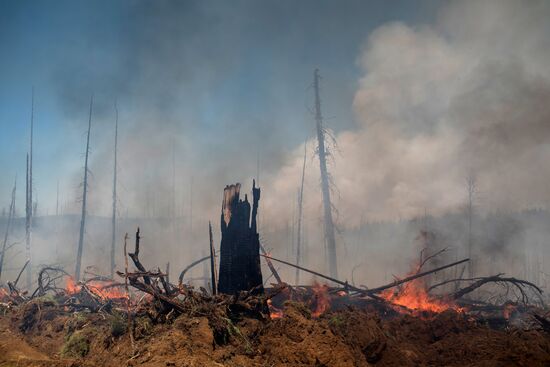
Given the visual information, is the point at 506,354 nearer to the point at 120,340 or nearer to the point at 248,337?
the point at 248,337

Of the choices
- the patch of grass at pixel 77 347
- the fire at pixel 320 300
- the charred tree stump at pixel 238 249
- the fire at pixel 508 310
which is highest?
the charred tree stump at pixel 238 249

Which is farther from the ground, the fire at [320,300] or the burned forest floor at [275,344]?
the burned forest floor at [275,344]

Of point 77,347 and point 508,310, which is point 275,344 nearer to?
point 77,347

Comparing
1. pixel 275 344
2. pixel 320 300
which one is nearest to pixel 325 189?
pixel 320 300

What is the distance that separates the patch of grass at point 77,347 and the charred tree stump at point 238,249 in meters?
3.04

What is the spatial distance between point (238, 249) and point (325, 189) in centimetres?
1966

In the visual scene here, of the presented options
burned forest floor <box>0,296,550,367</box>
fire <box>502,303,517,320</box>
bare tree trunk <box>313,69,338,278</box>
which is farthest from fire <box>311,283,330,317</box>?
bare tree trunk <box>313,69,338,278</box>

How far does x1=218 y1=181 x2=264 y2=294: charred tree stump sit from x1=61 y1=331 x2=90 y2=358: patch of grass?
9.97 ft

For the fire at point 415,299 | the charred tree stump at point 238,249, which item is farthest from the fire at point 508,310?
the charred tree stump at point 238,249

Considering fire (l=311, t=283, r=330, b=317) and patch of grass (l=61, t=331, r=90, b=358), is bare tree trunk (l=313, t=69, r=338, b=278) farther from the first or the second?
patch of grass (l=61, t=331, r=90, b=358)

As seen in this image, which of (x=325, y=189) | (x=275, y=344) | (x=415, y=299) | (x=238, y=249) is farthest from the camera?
(x=325, y=189)

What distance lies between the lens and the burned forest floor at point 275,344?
17.4ft

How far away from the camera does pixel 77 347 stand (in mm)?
6520

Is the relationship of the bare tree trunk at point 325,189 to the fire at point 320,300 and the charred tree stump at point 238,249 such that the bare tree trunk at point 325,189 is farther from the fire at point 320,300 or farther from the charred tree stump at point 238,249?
the charred tree stump at point 238,249
